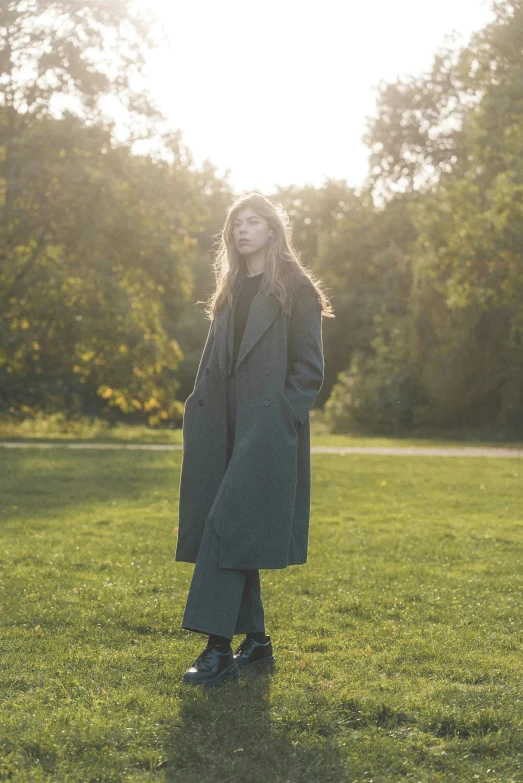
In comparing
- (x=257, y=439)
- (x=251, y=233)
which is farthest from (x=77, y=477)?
(x=257, y=439)

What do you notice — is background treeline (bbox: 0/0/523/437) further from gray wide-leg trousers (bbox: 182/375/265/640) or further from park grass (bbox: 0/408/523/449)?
gray wide-leg trousers (bbox: 182/375/265/640)

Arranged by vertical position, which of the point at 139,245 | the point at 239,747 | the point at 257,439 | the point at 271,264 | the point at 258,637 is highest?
the point at 139,245

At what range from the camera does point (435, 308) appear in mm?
27094

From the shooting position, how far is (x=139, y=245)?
20.8 metres

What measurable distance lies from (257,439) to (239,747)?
136 centimetres

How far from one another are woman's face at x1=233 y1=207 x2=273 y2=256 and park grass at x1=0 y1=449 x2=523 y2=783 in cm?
203

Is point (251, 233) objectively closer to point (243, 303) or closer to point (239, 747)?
point (243, 303)

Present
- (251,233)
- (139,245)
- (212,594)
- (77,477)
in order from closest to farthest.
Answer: (212,594), (251,233), (77,477), (139,245)

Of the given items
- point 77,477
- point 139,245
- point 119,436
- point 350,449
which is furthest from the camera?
point 119,436

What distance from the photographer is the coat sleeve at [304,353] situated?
4508 millimetres

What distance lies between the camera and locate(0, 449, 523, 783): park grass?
3.50m

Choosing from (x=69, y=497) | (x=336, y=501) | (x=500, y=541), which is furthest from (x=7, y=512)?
(x=500, y=541)

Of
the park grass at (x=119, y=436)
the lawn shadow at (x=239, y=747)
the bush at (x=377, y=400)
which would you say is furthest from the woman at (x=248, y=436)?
the bush at (x=377, y=400)

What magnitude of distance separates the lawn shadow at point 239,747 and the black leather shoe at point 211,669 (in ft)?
0.35
